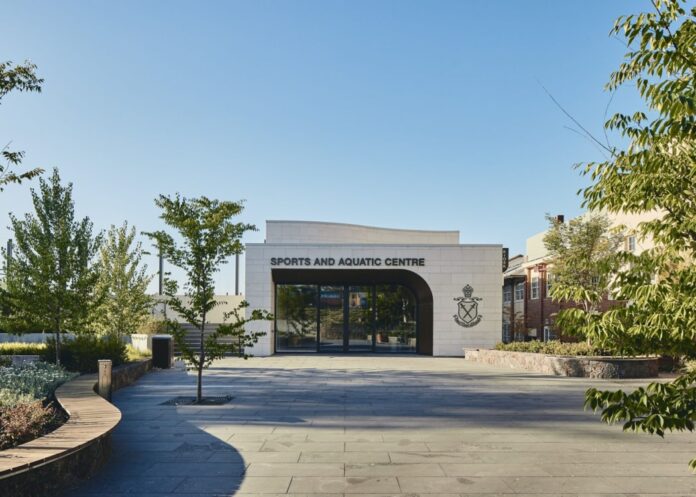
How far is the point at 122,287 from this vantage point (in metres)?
28.7

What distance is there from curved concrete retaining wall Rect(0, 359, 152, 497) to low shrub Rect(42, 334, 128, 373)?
8718 millimetres

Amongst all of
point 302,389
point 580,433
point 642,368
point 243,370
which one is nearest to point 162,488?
point 580,433

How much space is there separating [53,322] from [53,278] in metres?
1.39

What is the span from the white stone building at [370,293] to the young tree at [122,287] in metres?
5.21

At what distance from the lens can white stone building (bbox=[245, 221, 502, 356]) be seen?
30.2 m

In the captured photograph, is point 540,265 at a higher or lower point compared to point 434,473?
higher

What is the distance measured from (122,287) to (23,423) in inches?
852

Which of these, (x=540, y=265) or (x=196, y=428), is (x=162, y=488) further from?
(x=540, y=265)

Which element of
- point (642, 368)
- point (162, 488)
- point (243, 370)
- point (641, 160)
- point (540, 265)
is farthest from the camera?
point (540, 265)

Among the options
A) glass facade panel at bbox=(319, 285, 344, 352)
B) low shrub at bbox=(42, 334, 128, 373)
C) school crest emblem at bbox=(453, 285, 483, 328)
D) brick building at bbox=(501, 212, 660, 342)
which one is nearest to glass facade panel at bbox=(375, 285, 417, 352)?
glass facade panel at bbox=(319, 285, 344, 352)

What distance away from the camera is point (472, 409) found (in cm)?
1262

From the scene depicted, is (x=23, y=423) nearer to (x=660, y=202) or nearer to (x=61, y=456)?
(x=61, y=456)

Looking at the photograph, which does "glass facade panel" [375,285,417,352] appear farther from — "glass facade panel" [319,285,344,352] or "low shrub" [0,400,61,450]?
"low shrub" [0,400,61,450]

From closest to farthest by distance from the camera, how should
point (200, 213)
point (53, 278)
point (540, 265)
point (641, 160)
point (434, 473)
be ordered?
point (641, 160), point (434, 473), point (200, 213), point (53, 278), point (540, 265)
